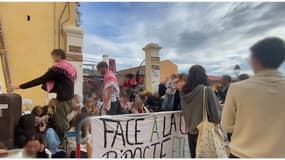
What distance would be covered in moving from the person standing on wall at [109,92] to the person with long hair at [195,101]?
92 cm

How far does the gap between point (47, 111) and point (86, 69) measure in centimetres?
148

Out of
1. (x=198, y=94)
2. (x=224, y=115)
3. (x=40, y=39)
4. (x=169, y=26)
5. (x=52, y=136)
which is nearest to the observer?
(x=224, y=115)

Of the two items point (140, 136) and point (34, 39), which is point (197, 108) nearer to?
point (140, 136)

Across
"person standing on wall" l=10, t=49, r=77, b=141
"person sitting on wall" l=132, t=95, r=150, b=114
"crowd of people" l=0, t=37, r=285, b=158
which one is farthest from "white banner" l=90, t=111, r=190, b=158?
"person sitting on wall" l=132, t=95, r=150, b=114

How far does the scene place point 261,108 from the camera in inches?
49.8

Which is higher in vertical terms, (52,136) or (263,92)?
(263,92)

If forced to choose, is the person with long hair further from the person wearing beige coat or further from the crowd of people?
the person wearing beige coat

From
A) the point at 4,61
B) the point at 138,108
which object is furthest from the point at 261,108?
the point at 4,61

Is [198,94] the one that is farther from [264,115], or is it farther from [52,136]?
[52,136]

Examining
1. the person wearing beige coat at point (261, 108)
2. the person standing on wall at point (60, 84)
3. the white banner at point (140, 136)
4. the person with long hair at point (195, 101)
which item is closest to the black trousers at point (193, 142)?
the person with long hair at point (195, 101)


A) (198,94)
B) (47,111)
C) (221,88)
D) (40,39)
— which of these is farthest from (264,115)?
(40,39)

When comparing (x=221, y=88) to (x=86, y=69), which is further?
(x=86, y=69)

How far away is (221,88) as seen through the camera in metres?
3.00

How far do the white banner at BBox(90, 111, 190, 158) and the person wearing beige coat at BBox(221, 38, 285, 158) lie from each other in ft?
3.07
